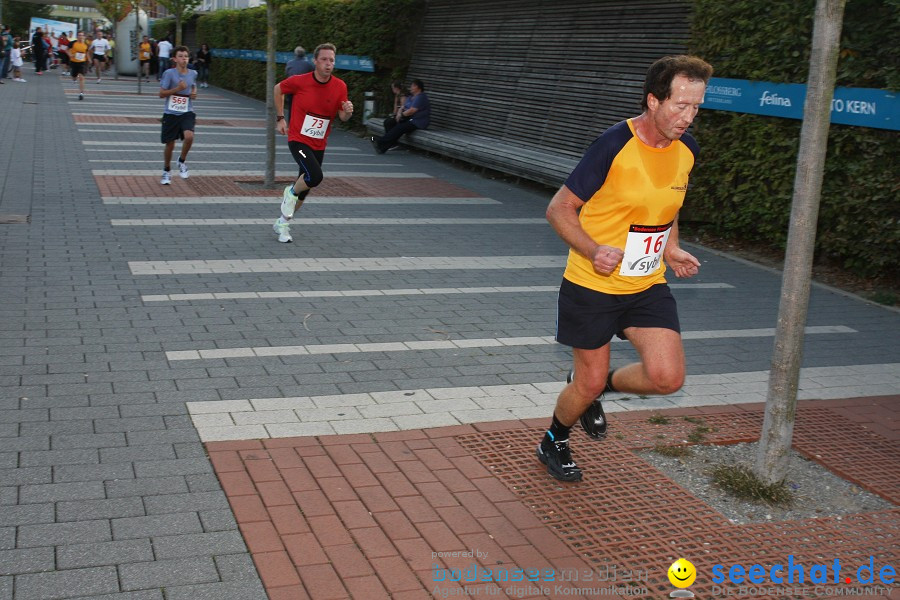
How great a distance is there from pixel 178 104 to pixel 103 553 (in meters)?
10.6

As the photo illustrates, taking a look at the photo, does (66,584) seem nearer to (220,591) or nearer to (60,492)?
(220,591)

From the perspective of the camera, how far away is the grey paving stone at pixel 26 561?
369 cm

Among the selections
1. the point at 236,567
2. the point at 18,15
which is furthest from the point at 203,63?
the point at 18,15

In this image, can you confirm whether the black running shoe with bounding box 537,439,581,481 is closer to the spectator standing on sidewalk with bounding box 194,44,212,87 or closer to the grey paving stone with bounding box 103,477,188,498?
the grey paving stone with bounding box 103,477,188,498

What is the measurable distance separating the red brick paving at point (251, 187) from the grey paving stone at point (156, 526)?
9.20 metres

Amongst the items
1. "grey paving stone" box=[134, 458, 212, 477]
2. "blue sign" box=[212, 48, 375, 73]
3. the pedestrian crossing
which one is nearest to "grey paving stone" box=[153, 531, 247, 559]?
"grey paving stone" box=[134, 458, 212, 477]

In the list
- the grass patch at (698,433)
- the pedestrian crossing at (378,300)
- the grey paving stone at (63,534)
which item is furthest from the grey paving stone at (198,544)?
the grass patch at (698,433)

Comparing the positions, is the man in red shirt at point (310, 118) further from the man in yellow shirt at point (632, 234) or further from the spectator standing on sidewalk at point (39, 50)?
the spectator standing on sidewalk at point (39, 50)

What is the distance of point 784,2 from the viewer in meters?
10.3

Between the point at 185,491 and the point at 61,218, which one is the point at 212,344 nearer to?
the point at 185,491

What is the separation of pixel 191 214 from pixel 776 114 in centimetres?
648

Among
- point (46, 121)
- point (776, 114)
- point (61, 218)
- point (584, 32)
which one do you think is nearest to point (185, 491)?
point (61, 218)

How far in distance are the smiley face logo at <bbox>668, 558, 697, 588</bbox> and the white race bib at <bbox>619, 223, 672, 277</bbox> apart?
4.14 ft

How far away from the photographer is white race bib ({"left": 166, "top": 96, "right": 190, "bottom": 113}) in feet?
44.4
